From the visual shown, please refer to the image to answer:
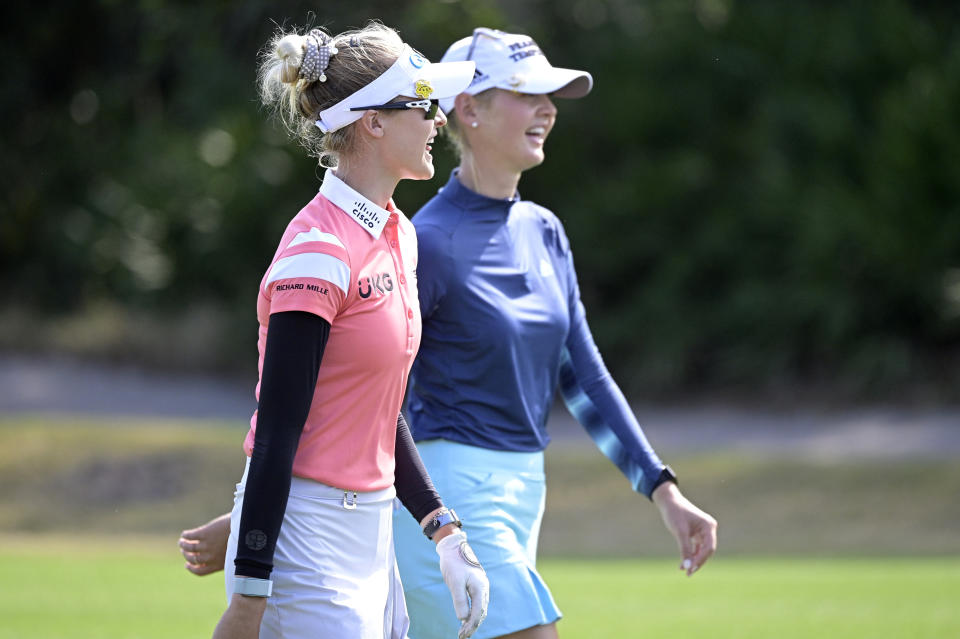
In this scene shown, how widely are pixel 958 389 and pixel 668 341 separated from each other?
12.0 ft

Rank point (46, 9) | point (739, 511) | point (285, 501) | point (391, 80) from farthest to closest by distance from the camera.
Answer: point (46, 9)
point (739, 511)
point (391, 80)
point (285, 501)

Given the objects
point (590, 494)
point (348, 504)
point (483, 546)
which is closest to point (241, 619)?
point (348, 504)

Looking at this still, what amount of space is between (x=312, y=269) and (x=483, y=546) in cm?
131

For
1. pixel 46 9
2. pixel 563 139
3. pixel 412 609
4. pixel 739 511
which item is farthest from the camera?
pixel 46 9

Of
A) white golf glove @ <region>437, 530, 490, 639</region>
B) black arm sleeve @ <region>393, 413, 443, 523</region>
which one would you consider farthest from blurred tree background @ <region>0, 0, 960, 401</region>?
white golf glove @ <region>437, 530, 490, 639</region>

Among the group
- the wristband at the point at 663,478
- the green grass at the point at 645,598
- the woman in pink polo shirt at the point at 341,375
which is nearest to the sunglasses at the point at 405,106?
the woman in pink polo shirt at the point at 341,375

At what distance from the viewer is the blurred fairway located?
8531 millimetres

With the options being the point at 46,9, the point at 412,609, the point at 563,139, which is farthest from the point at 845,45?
the point at 412,609

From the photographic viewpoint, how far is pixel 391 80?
10.2 feet

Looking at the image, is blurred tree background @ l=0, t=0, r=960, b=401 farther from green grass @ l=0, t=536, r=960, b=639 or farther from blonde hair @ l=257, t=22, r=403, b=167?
blonde hair @ l=257, t=22, r=403, b=167

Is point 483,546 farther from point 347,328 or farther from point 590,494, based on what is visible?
point 590,494

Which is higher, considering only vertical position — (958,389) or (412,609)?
(958,389)

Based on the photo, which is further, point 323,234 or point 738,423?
point 738,423

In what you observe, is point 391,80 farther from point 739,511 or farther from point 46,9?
point 46,9
